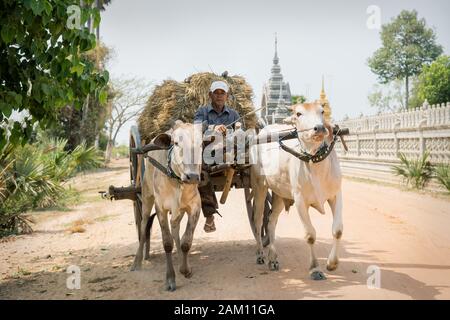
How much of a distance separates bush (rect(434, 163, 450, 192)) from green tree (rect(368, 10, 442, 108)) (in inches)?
1268

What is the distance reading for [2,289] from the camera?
17.8 feet

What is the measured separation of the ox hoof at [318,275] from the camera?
502cm

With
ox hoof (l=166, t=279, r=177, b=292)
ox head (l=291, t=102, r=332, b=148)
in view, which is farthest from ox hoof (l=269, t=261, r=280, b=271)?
ox head (l=291, t=102, r=332, b=148)

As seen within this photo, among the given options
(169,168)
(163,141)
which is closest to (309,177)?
(169,168)

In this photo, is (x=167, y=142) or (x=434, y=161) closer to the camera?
(x=167, y=142)

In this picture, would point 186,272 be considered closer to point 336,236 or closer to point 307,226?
point 307,226

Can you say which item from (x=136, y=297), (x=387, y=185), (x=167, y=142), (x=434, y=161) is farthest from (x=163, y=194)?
(x=387, y=185)

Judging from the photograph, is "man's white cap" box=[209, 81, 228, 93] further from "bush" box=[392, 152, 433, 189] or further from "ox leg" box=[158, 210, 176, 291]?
"bush" box=[392, 152, 433, 189]

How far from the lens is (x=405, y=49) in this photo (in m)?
41.8

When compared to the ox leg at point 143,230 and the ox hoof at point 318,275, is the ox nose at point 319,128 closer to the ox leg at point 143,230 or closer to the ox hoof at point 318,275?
the ox hoof at point 318,275

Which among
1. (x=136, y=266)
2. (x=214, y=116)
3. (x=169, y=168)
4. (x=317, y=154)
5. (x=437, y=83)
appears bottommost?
(x=136, y=266)

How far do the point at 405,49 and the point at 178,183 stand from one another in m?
42.3
